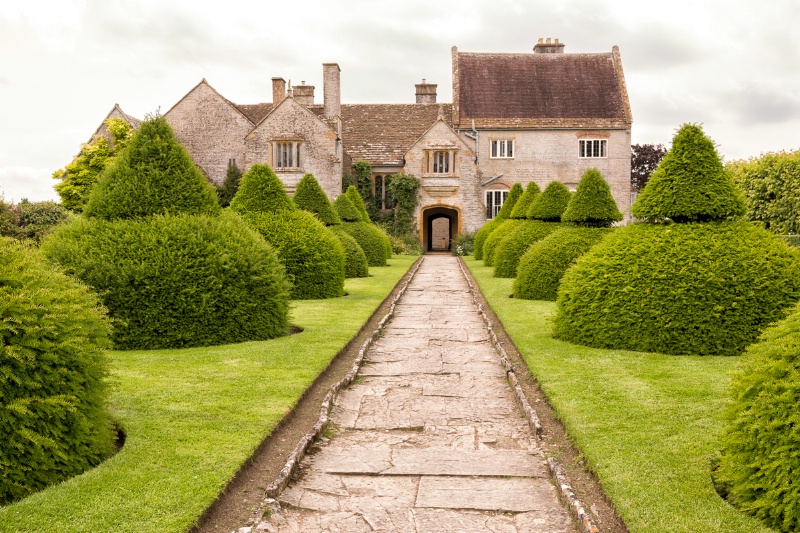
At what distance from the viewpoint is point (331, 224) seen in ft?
79.1

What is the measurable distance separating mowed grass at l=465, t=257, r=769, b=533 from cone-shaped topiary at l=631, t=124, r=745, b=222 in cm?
237

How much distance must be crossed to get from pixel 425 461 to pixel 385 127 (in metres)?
45.1

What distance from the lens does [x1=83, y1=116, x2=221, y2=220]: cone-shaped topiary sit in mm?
11891

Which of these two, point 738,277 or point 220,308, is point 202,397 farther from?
point 738,277

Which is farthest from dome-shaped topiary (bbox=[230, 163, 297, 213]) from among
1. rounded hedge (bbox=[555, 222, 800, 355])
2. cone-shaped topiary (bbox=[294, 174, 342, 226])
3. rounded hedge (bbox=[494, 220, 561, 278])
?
rounded hedge (bbox=[555, 222, 800, 355])

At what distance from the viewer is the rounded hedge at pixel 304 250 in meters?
17.6

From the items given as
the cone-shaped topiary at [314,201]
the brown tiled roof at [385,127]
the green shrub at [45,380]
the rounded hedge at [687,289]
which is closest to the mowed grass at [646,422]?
the rounded hedge at [687,289]

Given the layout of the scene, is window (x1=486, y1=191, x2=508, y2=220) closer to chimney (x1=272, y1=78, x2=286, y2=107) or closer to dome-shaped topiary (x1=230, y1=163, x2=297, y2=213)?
chimney (x1=272, y1=78, x2=286, y2=107)

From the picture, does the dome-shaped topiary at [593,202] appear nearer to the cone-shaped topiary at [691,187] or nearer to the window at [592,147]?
the cone-shaped topiary at [691,187]

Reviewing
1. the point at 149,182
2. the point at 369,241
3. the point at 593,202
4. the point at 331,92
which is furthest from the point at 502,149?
the point at 149,182

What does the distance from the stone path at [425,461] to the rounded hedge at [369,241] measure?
63.7 ft

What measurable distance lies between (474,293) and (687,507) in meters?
14.9

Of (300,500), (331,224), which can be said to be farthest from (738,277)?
(331,224)

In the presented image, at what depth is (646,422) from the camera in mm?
7234
